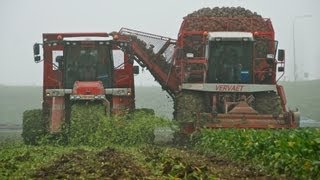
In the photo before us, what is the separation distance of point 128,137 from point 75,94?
1784 millimetres

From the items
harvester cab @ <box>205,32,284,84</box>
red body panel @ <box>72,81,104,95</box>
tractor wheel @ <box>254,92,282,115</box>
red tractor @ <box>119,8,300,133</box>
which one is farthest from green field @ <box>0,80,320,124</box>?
red body panel @ <box>72,81,104,95</box>

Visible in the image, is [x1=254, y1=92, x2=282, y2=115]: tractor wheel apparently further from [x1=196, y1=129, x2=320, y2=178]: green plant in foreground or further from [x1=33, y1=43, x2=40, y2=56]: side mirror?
[x1=33, y1=43, x2=40, y2=56]: side mirror

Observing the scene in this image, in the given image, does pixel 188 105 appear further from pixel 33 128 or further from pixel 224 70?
pixel 33 128

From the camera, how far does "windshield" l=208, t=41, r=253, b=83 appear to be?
17.0 metres

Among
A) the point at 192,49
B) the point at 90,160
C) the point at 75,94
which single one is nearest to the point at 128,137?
the point at 75,94

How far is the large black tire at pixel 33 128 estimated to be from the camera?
1627cm

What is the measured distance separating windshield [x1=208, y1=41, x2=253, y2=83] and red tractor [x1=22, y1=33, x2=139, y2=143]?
2.24 meters

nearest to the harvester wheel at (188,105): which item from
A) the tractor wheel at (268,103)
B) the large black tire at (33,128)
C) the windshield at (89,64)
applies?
the tractor wheel at (268,103)

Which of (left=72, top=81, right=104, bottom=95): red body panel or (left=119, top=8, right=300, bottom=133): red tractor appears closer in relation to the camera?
(left=72, top=81, right=104, bottom=95): red body panel

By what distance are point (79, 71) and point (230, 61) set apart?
4291mm

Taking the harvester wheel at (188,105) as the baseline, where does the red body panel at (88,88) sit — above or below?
above

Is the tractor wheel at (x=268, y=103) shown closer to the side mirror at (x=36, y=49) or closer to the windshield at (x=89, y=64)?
the windshield at (x=89, y=64)

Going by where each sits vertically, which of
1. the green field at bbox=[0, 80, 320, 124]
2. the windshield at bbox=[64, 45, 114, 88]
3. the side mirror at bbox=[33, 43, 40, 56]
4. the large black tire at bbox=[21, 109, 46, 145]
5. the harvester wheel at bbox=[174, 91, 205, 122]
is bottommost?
the green field at bbox=[0, 80, 320, 124]

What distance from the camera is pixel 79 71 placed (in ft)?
55.0
